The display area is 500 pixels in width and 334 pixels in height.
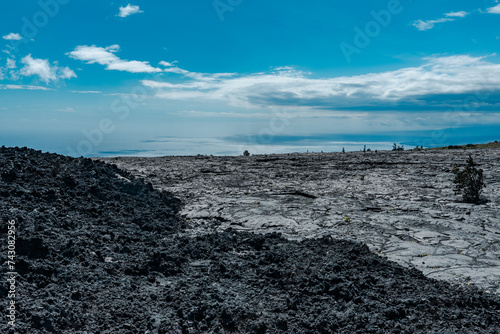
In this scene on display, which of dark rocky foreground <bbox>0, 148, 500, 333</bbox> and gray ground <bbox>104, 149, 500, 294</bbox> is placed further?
gray ground <bbox>104, 149, 500, 294</bbox>

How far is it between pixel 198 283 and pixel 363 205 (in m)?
5.40

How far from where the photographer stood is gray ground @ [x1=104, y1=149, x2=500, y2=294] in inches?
246

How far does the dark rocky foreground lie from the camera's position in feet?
13.2

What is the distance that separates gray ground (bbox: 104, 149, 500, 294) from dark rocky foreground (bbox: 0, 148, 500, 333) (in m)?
0.73

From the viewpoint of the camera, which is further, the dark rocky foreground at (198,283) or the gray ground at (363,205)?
the gray ground at (363,205)

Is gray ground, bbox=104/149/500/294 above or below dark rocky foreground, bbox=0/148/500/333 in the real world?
above

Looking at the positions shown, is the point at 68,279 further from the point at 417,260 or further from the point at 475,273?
the point at 475,273

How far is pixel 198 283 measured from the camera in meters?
4.97

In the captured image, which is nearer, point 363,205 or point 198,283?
point 198,283

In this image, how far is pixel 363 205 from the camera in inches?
360

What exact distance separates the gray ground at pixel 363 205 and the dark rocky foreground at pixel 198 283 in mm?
728

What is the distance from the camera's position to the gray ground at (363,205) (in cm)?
625

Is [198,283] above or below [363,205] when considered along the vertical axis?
below

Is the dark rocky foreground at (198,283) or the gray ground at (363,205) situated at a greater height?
the gray ground at (363,205)
